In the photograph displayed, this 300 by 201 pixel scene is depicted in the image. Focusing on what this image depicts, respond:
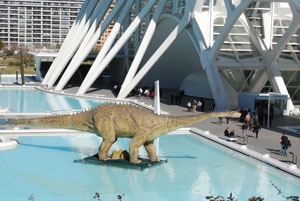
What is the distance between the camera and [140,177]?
501 inches

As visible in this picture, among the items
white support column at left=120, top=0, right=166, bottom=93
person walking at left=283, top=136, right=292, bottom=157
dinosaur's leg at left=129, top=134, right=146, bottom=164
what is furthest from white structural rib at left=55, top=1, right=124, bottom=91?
dinosaur's leg at left=129, top=134, right=146, bottom=164

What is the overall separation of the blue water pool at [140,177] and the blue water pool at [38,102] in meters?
11.9

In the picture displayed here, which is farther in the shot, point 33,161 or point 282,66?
point 282,66

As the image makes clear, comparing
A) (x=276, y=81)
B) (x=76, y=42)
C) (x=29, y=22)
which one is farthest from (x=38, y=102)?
(x=29, y=22)

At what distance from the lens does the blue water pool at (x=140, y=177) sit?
37.8ft

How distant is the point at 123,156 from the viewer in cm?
1395

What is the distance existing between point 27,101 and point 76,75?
991 inches

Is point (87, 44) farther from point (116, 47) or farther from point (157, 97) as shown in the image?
point (157, 97)

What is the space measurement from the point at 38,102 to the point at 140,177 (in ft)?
67.0

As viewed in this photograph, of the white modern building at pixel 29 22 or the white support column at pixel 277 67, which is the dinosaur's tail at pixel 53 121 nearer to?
the white support column at pixel 277 67

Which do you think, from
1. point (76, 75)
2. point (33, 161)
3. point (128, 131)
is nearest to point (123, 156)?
point (128, 131)

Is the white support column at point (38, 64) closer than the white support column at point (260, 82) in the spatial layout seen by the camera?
No

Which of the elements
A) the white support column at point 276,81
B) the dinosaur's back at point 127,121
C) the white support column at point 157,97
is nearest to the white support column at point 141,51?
the white support column at point 276,81

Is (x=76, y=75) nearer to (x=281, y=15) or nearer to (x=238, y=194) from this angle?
(x=281, y=15)
